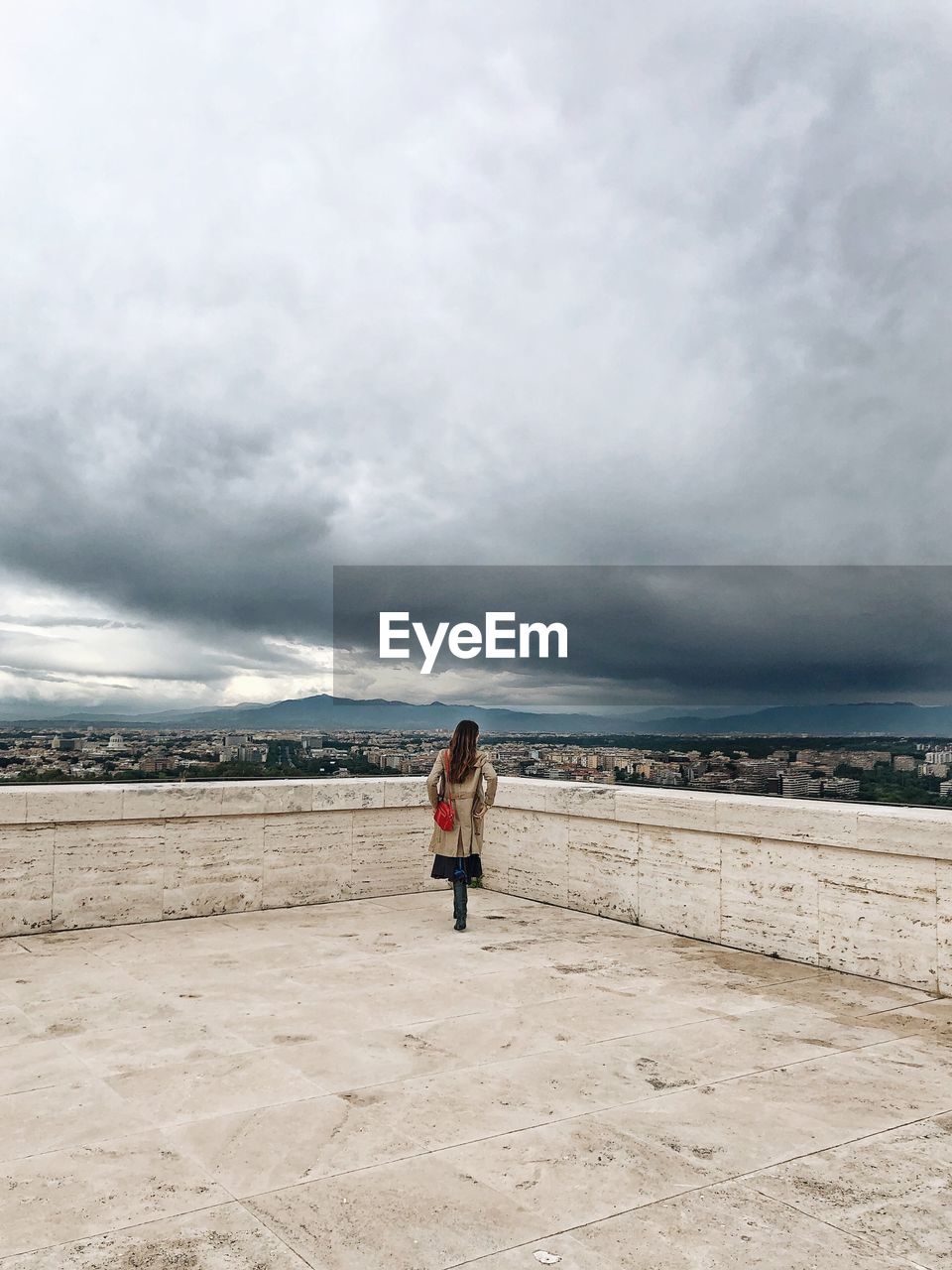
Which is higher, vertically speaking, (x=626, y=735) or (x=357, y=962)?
(x=626, y=735)

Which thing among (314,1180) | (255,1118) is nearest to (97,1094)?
(255,1118)

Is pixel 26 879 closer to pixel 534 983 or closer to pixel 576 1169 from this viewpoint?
pixel 534 983

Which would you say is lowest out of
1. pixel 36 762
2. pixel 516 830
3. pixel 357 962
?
pixel 357 962

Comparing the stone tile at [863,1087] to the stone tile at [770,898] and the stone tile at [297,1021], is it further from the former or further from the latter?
the stone tile at [297,1021]

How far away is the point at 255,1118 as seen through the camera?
14.9ft

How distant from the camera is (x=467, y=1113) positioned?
Answer: 4613 millimetres

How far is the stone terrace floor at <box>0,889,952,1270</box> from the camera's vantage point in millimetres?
3438

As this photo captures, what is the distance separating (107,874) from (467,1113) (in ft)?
19.4

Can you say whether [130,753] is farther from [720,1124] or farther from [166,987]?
[720,1124]

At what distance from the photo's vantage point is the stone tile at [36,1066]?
5.05 meters

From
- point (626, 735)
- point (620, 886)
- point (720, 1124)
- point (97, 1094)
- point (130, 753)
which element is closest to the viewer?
point (720, 1124)

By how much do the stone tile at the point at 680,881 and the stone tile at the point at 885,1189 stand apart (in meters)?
4.15

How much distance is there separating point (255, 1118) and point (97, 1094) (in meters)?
0.93

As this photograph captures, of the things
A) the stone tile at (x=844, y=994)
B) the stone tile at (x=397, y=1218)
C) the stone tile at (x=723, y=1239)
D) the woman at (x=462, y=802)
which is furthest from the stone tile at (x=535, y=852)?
the stone tile at (x=723, y=1239)
